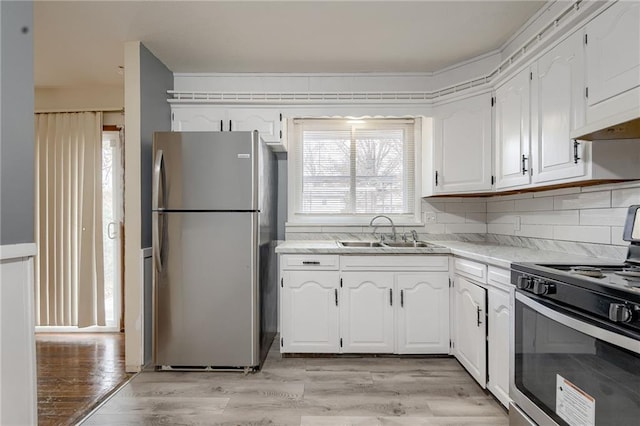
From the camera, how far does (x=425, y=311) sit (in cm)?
276

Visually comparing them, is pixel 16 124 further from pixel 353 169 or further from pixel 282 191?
pixel 353 169

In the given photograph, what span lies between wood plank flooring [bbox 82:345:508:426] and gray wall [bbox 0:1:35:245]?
51.2 inches

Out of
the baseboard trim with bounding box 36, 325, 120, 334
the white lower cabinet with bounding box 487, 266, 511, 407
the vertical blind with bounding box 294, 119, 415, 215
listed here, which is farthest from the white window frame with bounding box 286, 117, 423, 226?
the baseboard trim with bounding box 36, 325, 120, 334

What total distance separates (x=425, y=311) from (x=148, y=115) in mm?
2642

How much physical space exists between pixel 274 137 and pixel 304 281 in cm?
129

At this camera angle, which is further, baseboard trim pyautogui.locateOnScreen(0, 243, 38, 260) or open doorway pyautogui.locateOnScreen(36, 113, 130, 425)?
open doorway pyautogui.locateOnScreen(36, 113, 130, 425)

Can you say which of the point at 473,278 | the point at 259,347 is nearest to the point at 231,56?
the point at 259,347

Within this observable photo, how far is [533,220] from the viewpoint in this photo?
8.48 feet

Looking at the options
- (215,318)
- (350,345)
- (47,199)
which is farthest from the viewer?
(47,199)

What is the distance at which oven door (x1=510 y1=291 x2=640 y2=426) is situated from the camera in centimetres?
109

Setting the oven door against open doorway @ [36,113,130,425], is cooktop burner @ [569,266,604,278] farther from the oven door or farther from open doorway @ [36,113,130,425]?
open doorway @ [36,113,130,425]

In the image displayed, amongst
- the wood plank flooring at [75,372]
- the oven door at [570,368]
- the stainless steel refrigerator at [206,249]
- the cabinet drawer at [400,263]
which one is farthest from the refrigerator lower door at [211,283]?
the oven door at [570,368]

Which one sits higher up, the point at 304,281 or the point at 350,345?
the point at 304,281

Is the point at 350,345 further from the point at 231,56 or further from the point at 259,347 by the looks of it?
the point at 231,56
